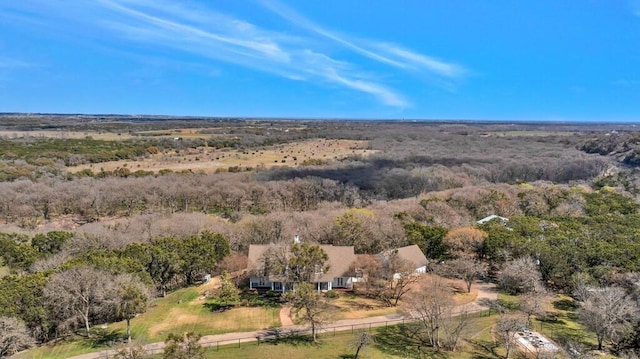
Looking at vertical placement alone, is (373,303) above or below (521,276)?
below

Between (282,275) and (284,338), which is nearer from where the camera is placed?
(284,338)

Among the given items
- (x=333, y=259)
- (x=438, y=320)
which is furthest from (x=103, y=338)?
(x=438, y=320)

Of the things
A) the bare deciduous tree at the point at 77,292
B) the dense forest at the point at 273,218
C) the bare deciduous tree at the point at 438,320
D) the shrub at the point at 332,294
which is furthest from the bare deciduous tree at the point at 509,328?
the bare deciduous tree at the point at 77,292

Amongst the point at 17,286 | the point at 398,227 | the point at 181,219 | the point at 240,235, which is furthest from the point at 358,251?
the point at 17,286

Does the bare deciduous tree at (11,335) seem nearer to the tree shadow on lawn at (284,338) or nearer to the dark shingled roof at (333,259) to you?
the tree shadow on lawn at (284,338)

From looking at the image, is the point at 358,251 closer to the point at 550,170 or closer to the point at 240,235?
the point at 240,235

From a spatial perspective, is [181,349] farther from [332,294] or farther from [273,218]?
[273,218]

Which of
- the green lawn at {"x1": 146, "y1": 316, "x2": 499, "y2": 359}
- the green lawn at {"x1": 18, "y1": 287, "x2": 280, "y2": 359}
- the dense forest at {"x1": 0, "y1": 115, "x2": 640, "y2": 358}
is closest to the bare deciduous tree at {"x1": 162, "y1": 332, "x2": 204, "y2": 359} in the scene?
the green lawn at {"x1": 146, "y1": 316, "x2": 499, "y2": 359}
